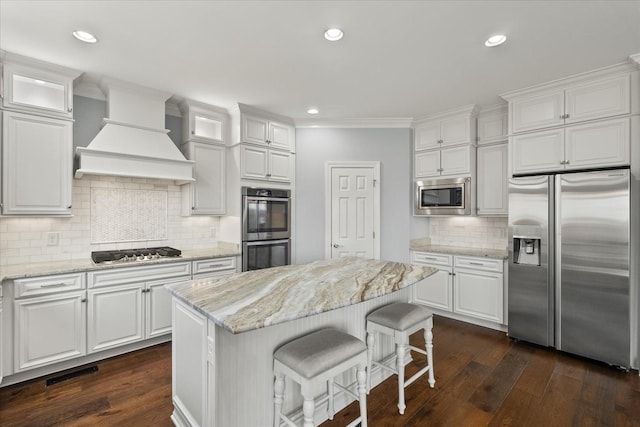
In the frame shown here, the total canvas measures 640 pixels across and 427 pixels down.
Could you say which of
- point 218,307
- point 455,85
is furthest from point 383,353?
point 455,85

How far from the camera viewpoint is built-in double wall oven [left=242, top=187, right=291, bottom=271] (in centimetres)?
392

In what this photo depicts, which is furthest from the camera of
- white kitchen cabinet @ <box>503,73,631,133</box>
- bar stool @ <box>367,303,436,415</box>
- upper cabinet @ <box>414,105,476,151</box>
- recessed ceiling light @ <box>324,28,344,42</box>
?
upper cabinet @ <box>414,105,476,151</box>

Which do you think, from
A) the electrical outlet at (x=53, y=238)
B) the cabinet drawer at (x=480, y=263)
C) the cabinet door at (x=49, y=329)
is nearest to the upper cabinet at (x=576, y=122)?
the cabinet drawer at (x=480, y=263)

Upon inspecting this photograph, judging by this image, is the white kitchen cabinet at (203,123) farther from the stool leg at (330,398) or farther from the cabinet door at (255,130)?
the stool leg at (330,398)

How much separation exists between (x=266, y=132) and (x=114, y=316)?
2693 mm

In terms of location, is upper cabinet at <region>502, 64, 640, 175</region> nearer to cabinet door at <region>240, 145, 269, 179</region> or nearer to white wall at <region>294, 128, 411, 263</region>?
white wall at <region>294, 128, 411, 263</region>

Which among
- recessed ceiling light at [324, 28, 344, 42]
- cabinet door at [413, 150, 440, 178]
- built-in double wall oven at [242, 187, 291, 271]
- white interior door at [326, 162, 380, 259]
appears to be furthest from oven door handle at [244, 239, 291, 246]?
recessed ceiling light at [324, 28, 344, 42]

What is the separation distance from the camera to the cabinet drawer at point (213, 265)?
351cm

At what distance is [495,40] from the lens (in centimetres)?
242

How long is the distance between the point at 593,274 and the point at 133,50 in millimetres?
4533

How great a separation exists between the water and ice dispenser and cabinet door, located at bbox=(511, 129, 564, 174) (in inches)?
25.2

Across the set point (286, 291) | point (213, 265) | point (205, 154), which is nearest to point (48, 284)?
point (213, 265)

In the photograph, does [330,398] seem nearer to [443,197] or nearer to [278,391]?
[278,391]

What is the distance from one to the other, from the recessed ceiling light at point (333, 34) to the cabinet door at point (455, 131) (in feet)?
7.88
